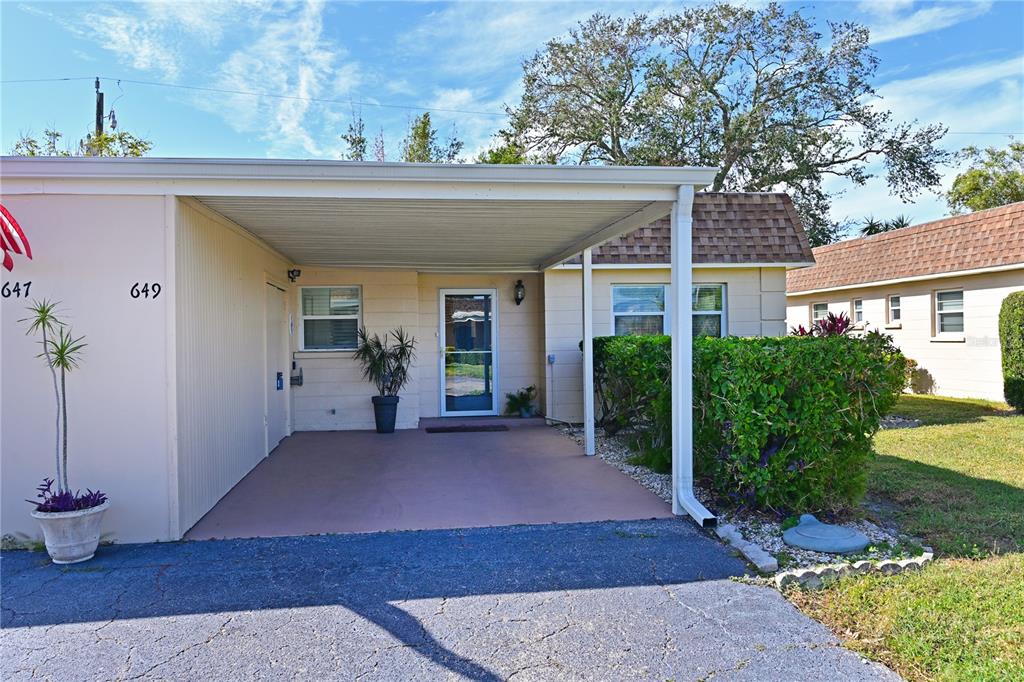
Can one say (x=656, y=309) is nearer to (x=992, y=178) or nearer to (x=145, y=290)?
(x=145, y=290)

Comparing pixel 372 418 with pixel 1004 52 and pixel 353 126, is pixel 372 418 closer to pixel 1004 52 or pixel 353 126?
pixel 353 126

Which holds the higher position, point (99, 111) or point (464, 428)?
point (99, 111)

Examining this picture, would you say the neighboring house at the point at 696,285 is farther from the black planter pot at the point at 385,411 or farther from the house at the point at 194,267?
the house at the point at 194,267

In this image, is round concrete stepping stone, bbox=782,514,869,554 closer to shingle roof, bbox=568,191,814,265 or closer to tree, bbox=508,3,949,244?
shingle roof, bbox=568,191,814,265

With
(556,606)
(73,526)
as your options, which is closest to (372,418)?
(73,526)

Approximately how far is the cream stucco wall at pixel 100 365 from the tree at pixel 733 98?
16.4 metres

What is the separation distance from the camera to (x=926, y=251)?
42.5 ft

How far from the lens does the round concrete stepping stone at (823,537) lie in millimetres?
4090

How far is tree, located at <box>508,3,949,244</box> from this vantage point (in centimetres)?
1877

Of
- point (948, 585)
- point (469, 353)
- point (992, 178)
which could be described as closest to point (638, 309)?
point (469, 353)

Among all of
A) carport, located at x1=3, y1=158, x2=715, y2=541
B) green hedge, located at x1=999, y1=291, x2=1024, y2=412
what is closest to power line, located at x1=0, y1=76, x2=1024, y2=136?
green hedge, located at x1=999, y1=291, x2=1024, y2=412

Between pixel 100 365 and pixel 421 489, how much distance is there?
2.81 metres

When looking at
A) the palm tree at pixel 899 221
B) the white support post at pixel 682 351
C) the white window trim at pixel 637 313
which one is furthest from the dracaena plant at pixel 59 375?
the palm tree at pixel 899 221

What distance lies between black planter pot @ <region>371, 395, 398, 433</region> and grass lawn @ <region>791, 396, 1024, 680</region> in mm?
6000
